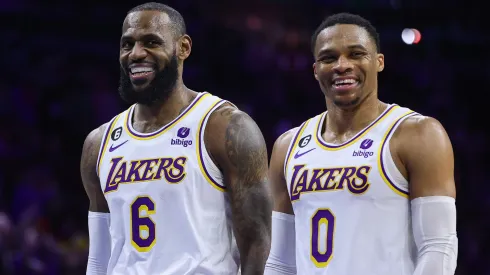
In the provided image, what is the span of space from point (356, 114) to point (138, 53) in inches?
43.2

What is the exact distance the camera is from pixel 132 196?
13.0 ft

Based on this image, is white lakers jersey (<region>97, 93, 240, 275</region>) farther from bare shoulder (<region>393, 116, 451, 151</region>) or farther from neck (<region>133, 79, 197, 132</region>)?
bare shoulder (<region>393, 116, 451, 151</region>)

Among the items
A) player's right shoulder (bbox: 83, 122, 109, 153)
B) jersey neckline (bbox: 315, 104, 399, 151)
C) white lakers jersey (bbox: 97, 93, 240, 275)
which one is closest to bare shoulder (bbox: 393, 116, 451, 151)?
jersey neckline (bbox: 315, 104, 399, 151)

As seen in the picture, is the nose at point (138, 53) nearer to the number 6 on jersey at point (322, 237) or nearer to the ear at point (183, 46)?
the ear at point (183, 46)

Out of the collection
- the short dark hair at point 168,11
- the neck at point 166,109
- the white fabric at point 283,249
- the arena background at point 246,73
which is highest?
the arena background at point 246,73

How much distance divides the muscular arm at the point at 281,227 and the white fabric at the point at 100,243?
0.95 meters

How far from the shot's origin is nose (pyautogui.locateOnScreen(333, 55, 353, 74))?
355cm

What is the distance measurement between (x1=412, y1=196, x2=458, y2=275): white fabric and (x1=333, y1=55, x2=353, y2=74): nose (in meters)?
0.63

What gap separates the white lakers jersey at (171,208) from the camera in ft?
12.7

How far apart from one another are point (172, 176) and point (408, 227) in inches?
44.8

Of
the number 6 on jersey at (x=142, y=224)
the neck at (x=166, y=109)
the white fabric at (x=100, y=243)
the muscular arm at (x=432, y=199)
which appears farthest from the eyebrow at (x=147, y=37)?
the muscular arm at (x=432, y=199)

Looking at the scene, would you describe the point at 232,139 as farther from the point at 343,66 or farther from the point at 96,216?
the point at 96,216

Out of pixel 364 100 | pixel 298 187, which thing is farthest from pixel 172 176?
pixel 364 100

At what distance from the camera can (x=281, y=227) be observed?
12.5 ft
